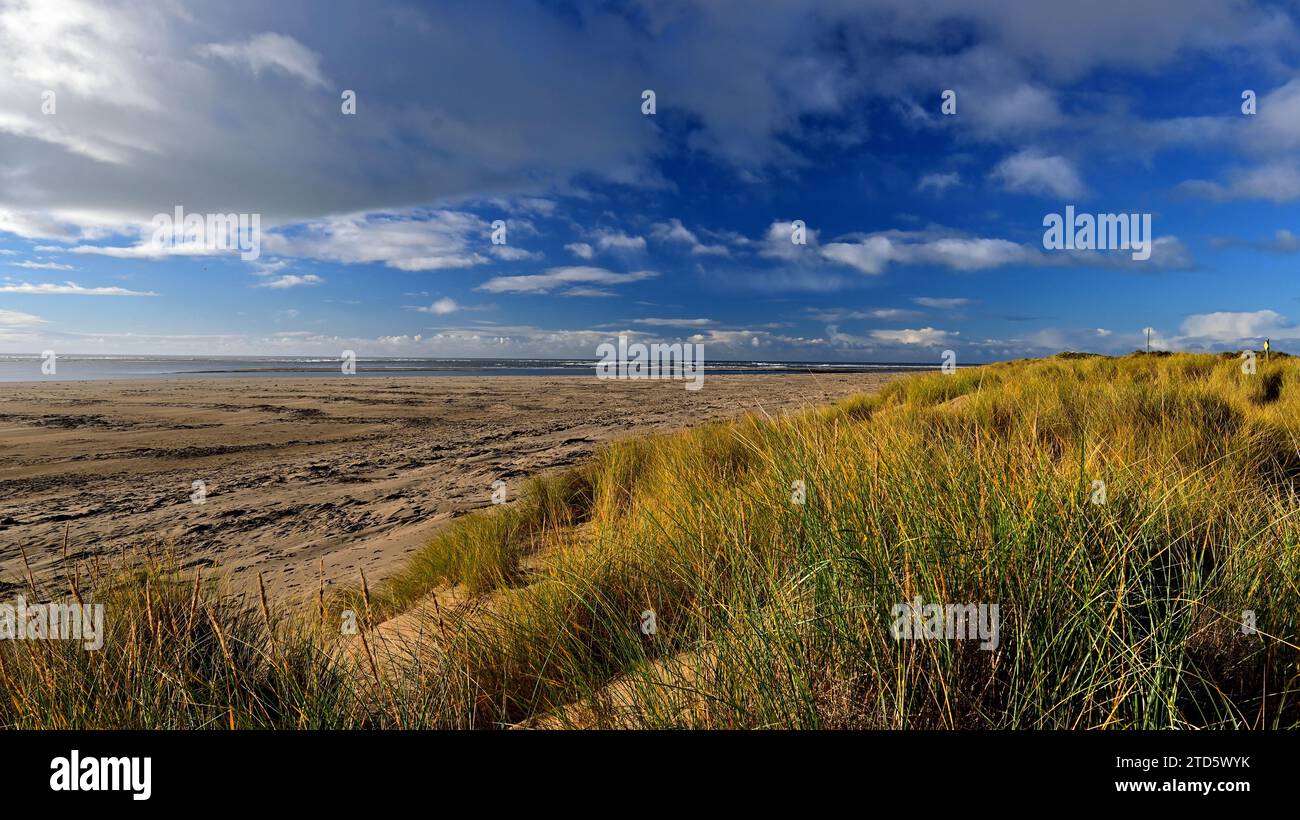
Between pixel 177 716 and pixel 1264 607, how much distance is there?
144 inches

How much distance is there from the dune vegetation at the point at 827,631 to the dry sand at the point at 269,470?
76.4 inches

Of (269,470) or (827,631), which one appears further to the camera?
(269,470)

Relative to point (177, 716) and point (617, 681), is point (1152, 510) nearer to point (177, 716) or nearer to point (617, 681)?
point (617, 681)

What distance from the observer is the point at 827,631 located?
1779 mm

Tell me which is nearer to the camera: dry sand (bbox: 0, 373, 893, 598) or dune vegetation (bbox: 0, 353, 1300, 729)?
dune vegetation (bbox: 0, 353, 1300, 729)

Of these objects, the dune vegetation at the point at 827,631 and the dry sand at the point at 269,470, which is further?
the dry sand at the point at 269,470

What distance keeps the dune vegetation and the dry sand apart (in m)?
1.94

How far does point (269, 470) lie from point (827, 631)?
10.2m

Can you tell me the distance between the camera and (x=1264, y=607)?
1825 millimetres

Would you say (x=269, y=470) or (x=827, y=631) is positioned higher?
(x=827, y=631)

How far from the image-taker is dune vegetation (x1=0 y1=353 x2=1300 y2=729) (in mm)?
1566

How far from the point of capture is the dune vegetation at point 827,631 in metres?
1.57
